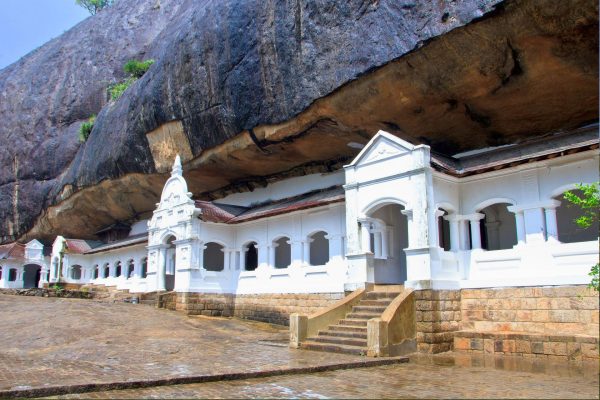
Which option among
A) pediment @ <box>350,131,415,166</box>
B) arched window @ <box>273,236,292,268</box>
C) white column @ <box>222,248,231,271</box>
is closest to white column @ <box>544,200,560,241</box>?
pediment @ <box>350,131,415,166</box>

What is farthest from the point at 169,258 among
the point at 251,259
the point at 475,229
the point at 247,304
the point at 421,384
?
the point at 421,384

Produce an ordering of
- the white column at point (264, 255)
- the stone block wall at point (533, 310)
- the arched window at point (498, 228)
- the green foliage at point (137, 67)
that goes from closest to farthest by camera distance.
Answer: the stone block wall at point (533, 310) < the arched window at point (498, 228) < the white column at point (264, 255) < the green foliage at point (137, 67)

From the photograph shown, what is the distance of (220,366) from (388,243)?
8.74 metres

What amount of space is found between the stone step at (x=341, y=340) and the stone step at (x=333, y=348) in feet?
0.65

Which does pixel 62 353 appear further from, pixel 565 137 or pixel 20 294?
pixel 20 294

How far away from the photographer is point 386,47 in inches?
600

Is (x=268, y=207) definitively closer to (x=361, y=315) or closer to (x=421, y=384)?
(x=361, y=315)

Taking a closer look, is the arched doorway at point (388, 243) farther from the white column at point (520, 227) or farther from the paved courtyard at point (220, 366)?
the white column at point (520, 227)

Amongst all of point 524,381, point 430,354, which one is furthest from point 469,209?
point 524,381

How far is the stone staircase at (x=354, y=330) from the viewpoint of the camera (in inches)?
500

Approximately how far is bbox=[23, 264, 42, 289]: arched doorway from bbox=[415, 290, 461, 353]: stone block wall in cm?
3759

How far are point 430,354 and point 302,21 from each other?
10779 millimetres

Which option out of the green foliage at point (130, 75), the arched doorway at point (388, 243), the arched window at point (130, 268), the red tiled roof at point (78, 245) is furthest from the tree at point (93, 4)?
the arched doorway at point (388, 243)

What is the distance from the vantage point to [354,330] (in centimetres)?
1336
